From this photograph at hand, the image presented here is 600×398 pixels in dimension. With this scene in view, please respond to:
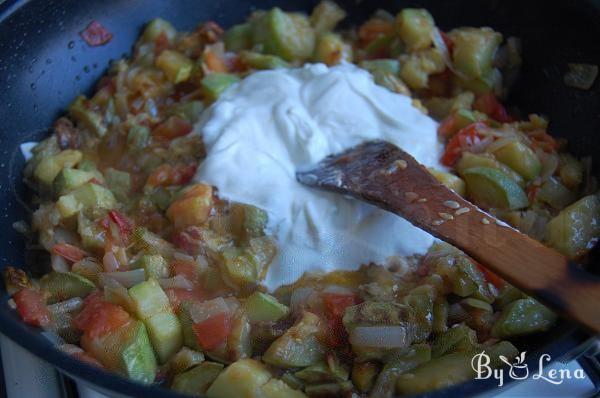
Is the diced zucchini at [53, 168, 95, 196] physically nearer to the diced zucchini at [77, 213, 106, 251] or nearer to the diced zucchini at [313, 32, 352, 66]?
the diced zucchini at [77, 213, 106, 251]

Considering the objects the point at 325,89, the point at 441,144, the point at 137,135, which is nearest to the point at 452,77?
the point at 441,144

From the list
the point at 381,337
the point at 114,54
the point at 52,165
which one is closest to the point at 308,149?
the point at 381,337

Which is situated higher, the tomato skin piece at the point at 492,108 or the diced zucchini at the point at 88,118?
the diced zucchini at the point at 88,118

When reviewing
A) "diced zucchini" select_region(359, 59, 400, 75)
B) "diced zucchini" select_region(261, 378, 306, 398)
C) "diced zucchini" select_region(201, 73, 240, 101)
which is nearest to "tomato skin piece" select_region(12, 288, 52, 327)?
"diced zucchini" select_region(261, 378, 306, 398)

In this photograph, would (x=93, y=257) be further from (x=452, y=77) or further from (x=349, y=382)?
(x=452, y=77)

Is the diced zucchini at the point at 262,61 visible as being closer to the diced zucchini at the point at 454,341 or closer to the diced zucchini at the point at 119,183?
the diced zucchini at the point at 119,183

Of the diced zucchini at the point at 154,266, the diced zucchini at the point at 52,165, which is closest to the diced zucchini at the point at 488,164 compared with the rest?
the diced zucchini at the point at 154,266
